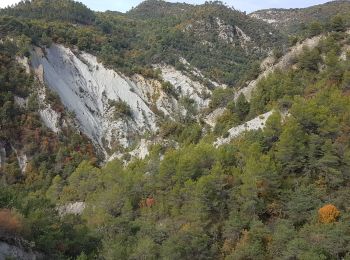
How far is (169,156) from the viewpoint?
5425 centimetres

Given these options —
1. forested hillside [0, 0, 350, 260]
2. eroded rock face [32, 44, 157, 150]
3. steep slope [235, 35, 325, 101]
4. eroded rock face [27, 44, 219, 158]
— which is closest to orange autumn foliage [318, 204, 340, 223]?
forested hillside [0, 0, 350, 260]

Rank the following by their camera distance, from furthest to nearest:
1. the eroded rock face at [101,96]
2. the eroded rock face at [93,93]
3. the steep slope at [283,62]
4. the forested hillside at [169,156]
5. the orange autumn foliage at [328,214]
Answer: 1. the eroded rock face at [93,93]
2. the eroded rock face at [101,96]
3. the steep slope at [283,62]
4. the forested hillside at [169,156]
5. the orange autumn foliage at [328,214]

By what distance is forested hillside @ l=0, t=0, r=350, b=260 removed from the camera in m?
42.4

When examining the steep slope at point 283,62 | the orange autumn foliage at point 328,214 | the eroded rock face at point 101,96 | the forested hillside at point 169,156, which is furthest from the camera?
the eroded rock face at point 101,96

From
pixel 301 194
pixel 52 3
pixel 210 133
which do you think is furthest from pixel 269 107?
pixel 52 3

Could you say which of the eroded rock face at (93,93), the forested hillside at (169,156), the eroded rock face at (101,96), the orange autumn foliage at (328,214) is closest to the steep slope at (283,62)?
the forested hillside at (169,156)

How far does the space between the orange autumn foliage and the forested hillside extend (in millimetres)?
86

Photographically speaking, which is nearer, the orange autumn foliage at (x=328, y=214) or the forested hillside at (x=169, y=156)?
the orange autumn foliage at (x=328, y=214)

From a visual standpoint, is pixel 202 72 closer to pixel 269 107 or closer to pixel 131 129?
pixel 131 129

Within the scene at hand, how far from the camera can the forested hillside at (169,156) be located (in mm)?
42406

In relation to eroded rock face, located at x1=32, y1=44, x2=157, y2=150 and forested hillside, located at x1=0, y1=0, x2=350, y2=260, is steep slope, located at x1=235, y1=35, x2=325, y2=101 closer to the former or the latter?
forested hillside, located at x1=0, y1=0, x2=350, y2=260

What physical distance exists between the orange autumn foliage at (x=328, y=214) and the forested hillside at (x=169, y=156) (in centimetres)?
9

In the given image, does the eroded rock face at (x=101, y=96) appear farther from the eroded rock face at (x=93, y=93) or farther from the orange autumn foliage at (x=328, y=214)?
the orange autumn foliage at (x=328, y=214)

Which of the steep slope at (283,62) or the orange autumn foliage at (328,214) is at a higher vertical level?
the steep slope at (283,62)
